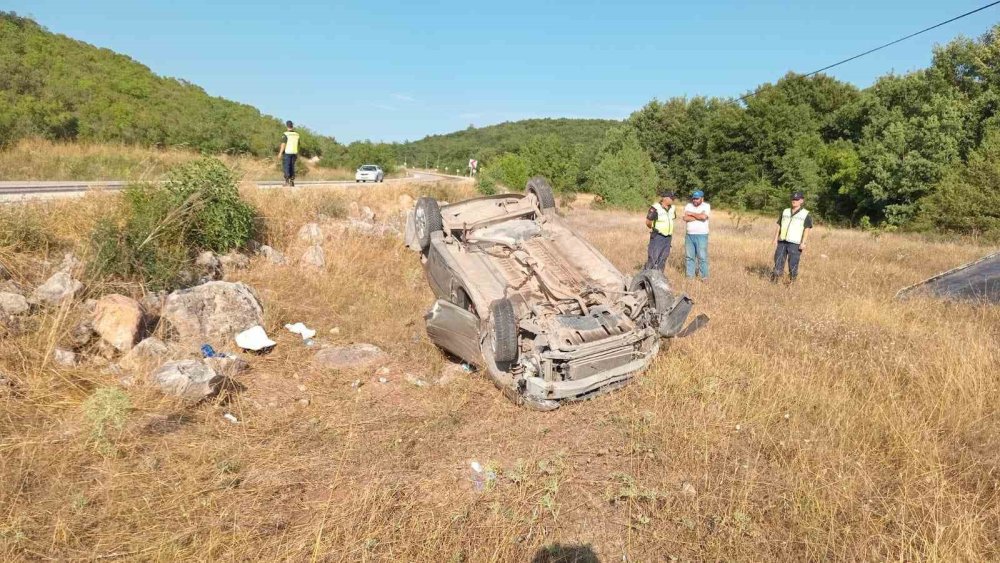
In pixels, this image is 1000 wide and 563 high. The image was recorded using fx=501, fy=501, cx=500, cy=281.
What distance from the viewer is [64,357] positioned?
4.24 m

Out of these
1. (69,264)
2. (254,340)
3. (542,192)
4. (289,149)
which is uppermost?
(289,149)

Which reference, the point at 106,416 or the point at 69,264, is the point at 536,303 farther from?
the point at 69,264

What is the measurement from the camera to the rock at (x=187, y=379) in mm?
4055

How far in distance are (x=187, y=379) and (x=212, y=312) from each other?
1.58 metres

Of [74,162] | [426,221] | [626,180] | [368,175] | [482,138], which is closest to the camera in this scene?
[426,221]

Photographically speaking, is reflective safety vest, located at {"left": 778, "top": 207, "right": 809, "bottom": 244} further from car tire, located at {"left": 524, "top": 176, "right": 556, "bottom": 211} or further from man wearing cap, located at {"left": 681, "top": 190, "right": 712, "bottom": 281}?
car tire, located at {"left": 524, "top": 176, "right": 556, "bottom": 211}

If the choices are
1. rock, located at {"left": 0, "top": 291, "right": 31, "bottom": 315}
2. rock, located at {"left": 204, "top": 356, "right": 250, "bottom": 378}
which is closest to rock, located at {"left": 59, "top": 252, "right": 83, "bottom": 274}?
rock, located at {"left": 0, "top": 291, "right": 31, "bottom": 315}

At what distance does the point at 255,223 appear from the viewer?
8.43 m

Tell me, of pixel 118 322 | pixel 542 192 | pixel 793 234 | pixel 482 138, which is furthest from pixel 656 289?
pixel 482 138

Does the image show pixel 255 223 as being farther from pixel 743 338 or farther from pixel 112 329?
pixel 743 338

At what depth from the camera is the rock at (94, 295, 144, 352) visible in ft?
14.9

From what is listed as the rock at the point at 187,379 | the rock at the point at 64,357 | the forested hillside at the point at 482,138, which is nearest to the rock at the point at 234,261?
the rock at the point at 64,357

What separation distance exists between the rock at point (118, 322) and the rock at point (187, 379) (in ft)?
2.13

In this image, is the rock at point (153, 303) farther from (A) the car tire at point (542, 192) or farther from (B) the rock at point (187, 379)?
(A) the car tire at point (542, 192)
